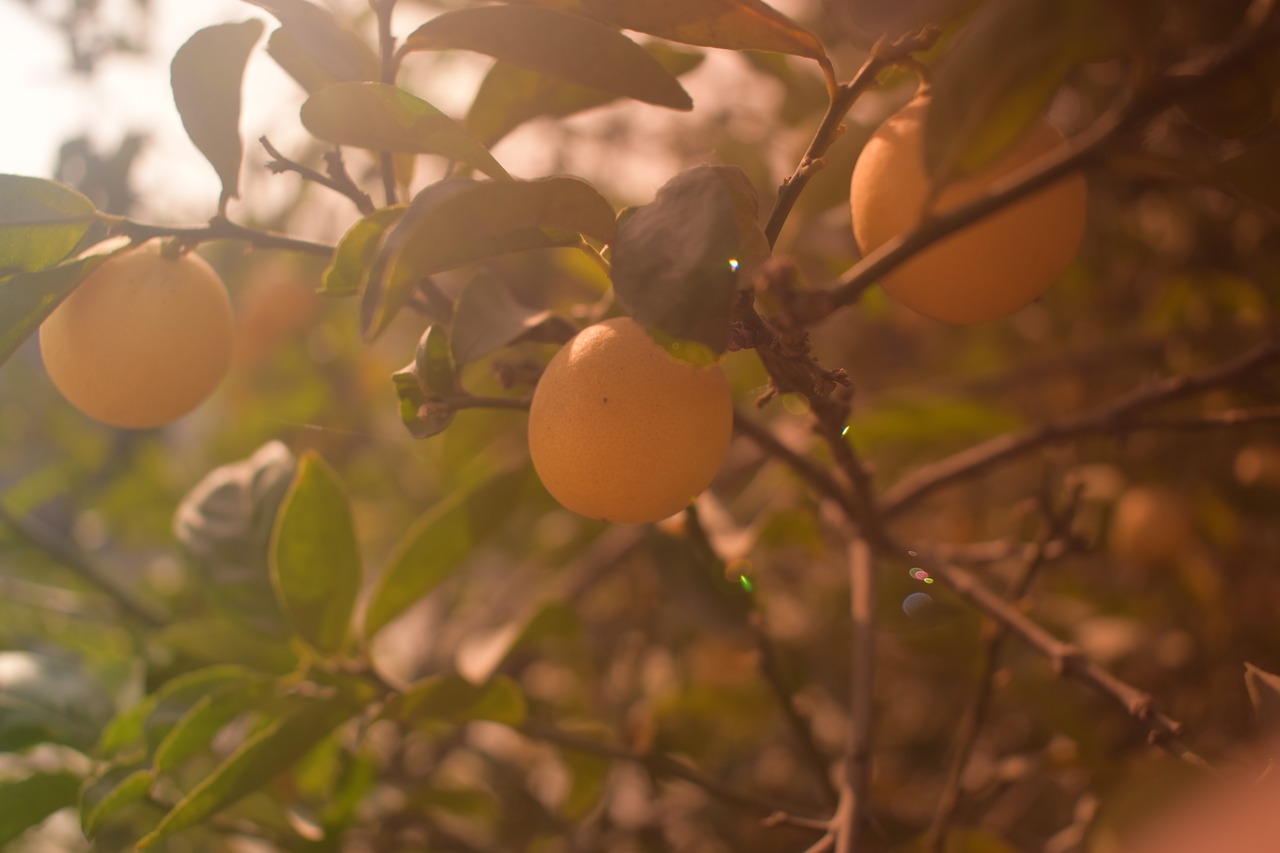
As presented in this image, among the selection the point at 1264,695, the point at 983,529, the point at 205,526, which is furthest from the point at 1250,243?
the point at 205,526

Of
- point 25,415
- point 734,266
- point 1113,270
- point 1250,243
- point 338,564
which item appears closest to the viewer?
point 734,266

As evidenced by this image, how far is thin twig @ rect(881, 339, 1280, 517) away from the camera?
27.3 inches

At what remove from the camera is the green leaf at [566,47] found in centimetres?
51

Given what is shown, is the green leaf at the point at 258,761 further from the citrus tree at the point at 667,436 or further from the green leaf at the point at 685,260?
the green leaf at the point at 685,260

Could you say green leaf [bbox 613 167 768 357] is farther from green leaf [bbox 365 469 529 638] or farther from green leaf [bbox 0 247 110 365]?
green leaf [bbox 365 469 529 638]

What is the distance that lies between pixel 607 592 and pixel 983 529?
0.72 metres

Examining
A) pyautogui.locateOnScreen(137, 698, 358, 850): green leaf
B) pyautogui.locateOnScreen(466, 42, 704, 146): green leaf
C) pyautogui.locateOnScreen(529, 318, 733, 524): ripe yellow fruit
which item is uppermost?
pyautogui.locateOnScreen(466, 42, 704, 146): green leaf

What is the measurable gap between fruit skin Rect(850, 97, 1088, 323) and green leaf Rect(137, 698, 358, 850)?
52cm

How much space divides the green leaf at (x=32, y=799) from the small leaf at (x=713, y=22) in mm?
733

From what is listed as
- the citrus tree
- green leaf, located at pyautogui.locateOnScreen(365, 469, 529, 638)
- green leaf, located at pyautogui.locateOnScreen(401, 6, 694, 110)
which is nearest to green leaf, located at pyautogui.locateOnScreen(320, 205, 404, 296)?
the citrus tree

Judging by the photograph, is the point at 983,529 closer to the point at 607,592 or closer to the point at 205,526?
the point at 607,592

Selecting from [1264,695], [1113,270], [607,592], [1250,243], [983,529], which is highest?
[1264,695]

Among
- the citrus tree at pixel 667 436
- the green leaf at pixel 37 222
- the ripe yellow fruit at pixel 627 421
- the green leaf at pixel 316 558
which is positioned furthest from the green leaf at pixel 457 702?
the green leaf at pixel 37 222

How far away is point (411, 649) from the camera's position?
200 centimetres
